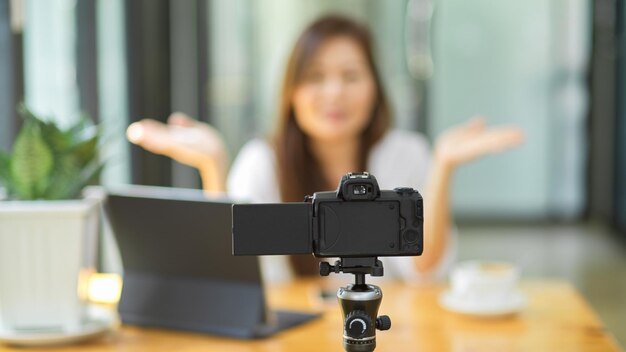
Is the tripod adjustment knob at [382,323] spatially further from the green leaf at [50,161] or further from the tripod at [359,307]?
the green leaf at [50,161]

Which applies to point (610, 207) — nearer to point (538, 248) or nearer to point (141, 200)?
point (538, 248)

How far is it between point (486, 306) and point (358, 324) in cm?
69

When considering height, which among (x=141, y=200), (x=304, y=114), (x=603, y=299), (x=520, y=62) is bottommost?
(x=603, y=299)

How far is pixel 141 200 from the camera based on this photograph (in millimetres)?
1635

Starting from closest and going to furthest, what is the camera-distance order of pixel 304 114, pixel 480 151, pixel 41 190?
pixel 41 190 < pixel 480 151 < pixel 304 114

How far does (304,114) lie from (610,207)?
4.70 meters

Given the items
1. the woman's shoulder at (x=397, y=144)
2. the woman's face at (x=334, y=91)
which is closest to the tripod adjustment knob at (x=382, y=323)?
the woman's face at (x=334, y=91)

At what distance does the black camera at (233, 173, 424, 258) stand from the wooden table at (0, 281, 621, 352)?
44cm

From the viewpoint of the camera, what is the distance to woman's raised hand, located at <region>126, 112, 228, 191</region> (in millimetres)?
1957

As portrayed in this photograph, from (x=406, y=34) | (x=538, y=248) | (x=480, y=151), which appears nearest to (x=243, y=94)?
(x=406, y=34)

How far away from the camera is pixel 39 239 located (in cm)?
154

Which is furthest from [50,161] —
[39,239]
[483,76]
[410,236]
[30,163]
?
[483,76]

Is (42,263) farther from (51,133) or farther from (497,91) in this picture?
(497,91)

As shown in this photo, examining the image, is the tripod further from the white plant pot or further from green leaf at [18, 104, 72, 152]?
green leaf at [18, 104, 72, 152]
